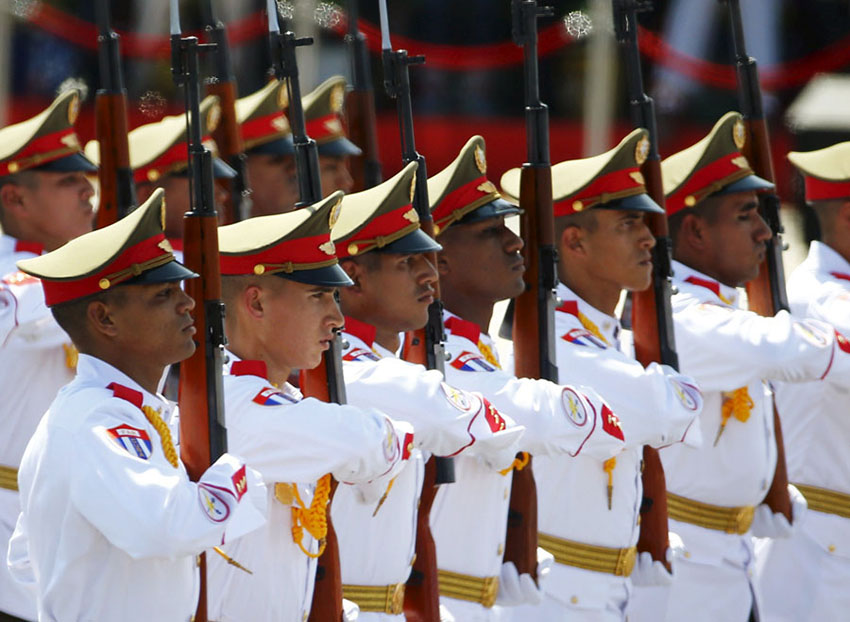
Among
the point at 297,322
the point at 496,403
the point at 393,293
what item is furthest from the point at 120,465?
the point at 496,403

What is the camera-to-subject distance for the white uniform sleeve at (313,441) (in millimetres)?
4781

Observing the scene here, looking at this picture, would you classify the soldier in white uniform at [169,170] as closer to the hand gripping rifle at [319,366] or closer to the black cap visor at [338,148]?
the black cap visor at [338,148]

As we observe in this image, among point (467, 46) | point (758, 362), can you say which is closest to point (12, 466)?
Result: point (758, 362)

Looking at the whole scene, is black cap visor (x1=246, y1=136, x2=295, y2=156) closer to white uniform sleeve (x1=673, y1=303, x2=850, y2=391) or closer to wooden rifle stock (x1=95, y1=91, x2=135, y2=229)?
wooden rifle stock (x1=95, y1=91, x2=135, y2=229)

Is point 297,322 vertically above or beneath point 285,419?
above

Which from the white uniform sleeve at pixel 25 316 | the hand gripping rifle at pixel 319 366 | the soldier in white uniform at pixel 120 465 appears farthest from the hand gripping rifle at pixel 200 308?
the white uniform sleeve at pixel 25 316

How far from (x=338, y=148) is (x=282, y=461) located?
11.8 feet

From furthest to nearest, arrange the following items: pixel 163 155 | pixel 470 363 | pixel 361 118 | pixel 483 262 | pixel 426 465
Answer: pixel 361 118 → pixel 163 155 → pixel 483 262 → pixel 470 363 → pixel 426 465

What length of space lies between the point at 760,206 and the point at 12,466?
3543 millimetres

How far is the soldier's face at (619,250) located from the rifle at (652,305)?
257mm

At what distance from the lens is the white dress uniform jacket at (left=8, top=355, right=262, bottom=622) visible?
13.8 feet

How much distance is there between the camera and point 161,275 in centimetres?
460

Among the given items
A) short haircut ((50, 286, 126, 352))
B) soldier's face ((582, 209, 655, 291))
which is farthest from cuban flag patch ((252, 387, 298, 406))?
soldier's face ((582, 209, 655, 291))

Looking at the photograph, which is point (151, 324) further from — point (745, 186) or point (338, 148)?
point (338, 148)
